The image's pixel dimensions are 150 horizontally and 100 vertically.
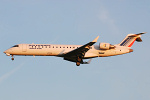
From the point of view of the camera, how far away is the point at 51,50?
156 feet

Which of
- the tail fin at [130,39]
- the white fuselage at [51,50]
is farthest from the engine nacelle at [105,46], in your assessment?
the tail fin at [130,39]

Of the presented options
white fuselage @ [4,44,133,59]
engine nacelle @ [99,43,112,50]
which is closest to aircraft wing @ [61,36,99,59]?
white fuselage @ [4,44,133,59]

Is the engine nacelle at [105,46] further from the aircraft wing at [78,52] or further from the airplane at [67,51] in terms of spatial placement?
the aircraft wing at [78,52]

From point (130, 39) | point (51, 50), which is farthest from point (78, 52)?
Answer: point (130, 39)

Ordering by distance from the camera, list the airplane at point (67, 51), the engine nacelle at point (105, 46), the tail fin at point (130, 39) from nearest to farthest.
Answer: the engine nacelle at point (105, 46), the airplane at point (67, 51), the tail fin at point (130, 39)

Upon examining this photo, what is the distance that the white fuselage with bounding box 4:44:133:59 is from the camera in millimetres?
47469

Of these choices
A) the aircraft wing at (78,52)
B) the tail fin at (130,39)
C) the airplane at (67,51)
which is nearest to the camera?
the aircraft wing at (78,52)

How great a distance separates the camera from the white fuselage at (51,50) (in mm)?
47469

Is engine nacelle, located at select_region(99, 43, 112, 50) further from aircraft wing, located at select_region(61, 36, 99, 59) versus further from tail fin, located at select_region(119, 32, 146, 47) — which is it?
tail fin, located at select_region(119, 32, 146, 47)

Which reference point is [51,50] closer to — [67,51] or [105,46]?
[67,51]

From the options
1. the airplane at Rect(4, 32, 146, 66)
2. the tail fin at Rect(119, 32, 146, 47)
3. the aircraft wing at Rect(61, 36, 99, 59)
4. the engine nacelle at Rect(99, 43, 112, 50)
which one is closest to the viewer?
the aircraft wing at Rect(61, 36, 99, 59)

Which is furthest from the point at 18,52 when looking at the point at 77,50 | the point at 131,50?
the point at 131,50

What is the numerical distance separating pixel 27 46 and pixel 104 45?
1120 centimetres

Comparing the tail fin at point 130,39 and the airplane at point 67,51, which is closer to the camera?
the airplane at point 67,51
